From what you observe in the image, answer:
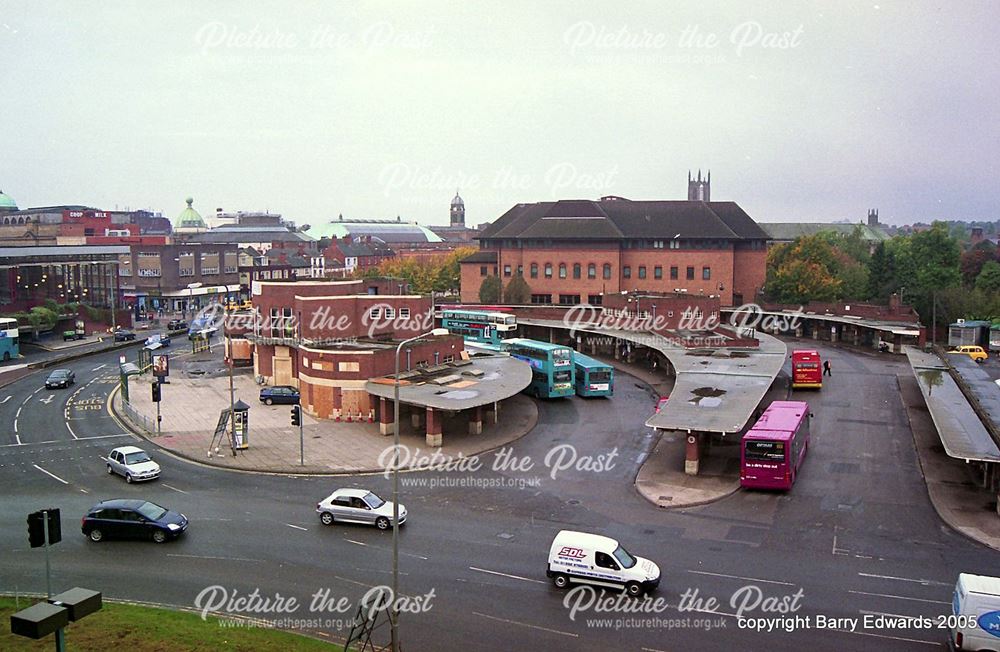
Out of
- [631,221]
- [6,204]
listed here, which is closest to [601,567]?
[631,221]

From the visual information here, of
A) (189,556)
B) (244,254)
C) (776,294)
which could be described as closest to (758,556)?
(189,556)

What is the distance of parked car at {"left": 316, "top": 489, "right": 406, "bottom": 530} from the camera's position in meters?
26.9

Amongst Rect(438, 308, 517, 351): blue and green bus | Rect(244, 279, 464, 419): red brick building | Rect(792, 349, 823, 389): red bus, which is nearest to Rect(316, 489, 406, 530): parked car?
Rect(244, 279, 464, 419): red brick building

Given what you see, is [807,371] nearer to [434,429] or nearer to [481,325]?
[434,429]

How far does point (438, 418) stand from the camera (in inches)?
1515

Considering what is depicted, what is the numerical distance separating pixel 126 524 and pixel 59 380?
120 ft

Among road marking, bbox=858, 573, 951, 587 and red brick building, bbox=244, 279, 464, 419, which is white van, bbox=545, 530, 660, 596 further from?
red brick building, bbox=244, 279, 464, 419

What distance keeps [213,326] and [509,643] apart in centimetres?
7530

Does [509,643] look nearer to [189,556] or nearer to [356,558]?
[356,558]

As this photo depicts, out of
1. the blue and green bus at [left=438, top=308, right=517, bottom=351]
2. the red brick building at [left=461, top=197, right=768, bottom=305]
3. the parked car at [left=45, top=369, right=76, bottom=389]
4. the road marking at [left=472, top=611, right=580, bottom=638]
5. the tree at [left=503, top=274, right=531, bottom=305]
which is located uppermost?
the red brick building at [left=461, top=197, right=768, bottom=305]

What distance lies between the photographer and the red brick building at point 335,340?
44.1 m

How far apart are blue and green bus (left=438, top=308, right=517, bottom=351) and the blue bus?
38.0 metres

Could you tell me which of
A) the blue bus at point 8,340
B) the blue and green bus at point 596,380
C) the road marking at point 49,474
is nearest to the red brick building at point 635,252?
the blue and green bus at point 596,380

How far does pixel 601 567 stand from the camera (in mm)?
21656
